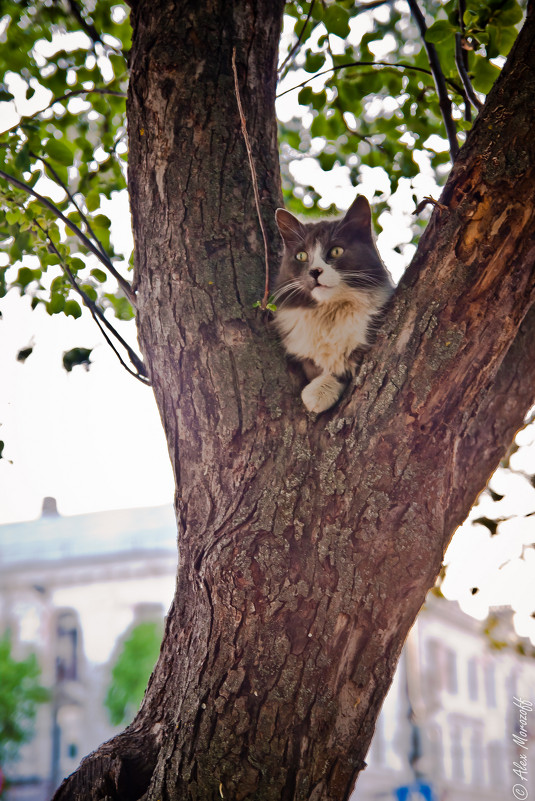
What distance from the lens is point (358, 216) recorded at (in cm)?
235

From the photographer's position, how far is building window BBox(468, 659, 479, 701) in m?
8.18

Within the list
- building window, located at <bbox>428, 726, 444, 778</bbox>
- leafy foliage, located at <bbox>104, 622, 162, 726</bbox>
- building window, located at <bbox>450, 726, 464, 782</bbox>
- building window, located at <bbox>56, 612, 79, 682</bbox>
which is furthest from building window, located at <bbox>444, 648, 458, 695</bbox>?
building window, located at <bbox>56, 612, 79, 682</bbox>

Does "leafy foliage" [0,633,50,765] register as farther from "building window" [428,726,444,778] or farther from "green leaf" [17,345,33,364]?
"green leaf" [17,345,33,364]

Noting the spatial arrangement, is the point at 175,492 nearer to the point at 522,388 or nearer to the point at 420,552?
the point at 420,552

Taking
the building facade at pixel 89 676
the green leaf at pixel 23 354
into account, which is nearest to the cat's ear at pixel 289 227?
the green leaf at pixel 23 354

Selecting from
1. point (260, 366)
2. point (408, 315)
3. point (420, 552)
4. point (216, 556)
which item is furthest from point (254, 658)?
point (408, 315)

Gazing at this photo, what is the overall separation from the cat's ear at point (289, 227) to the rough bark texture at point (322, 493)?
0.52 m

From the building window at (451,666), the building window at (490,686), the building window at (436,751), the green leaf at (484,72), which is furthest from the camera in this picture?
the building window at (451,666)

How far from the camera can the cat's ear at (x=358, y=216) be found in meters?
2.32

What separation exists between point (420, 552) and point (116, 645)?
708 cm

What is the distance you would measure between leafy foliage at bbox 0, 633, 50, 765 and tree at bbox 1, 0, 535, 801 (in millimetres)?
6821

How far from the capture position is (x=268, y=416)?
1.68m

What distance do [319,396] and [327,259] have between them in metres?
0.77

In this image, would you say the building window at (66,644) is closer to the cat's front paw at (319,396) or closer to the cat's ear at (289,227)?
the cat's ear at (289,227)
